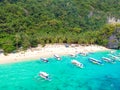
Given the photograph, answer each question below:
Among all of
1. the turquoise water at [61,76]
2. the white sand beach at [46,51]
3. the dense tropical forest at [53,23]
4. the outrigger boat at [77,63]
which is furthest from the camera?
the dense tropical forest at [53,23]

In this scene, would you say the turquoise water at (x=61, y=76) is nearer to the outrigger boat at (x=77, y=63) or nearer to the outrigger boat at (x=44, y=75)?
the outrigger boat at (x=44, y=75)

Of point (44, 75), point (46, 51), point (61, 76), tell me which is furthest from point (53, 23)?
point (44, 75)

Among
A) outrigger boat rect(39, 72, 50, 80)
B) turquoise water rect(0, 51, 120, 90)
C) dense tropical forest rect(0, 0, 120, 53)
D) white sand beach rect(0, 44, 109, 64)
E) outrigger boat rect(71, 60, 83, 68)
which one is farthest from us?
dense tropical forest rect(0, 0, 120, 53)

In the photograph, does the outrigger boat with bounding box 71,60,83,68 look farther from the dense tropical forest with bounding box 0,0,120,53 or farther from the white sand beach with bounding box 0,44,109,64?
the dense tropical forest with bounding box 0,0,120,53

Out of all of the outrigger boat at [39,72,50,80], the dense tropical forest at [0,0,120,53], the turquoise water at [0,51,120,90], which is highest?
the dense tropical forest at [0,0,120,53]

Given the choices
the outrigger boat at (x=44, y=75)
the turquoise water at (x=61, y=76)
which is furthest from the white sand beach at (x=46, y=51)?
the outrigger boat at (x=44, y=75)

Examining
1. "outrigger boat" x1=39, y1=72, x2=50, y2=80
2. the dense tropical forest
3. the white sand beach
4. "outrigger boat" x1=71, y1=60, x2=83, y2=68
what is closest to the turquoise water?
"outrigger boat" x1=39, y1=72, x2=50, y2=80

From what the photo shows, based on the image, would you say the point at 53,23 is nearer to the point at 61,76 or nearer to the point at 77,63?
the point at 77,63

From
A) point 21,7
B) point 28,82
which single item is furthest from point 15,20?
point 28,82
